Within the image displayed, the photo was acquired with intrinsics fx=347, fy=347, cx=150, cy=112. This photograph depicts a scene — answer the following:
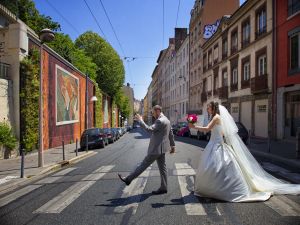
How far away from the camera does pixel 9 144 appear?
1424cm

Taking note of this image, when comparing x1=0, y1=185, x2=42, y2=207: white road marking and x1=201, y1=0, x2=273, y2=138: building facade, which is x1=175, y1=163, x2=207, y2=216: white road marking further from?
x1=201, y1=0, x2=273, y2=138: building facade

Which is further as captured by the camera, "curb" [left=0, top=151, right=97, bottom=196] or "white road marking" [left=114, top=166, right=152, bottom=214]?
"curb" [left=0, top=151, right=97, bottom=196]

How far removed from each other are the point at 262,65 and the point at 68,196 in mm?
21381

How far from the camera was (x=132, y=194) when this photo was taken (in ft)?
22.3

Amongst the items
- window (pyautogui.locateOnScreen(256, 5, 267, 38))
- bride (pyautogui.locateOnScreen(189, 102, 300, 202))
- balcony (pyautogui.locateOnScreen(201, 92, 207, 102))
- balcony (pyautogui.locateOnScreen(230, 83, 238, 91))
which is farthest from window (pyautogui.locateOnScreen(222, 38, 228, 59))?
bride (pyautogui.locateOnScreen(189, 102, 300, 202))

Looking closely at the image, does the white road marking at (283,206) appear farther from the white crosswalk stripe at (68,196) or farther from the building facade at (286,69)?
the building facade at (286,69)

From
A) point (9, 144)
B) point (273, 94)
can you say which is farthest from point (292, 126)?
point (9, 144)

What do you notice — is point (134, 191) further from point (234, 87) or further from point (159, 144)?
point (234, 87)

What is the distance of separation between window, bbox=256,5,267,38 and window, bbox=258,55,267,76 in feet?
5.71

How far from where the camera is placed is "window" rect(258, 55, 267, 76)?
2447cm

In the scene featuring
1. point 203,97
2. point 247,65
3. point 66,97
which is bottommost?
point 66,97

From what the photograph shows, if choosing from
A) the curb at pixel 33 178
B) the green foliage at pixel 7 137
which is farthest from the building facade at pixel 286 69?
the green foliage at pixel 7 137

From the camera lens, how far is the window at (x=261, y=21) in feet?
80.5

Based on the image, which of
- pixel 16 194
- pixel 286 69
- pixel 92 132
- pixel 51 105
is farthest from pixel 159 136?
pixel 286 69
